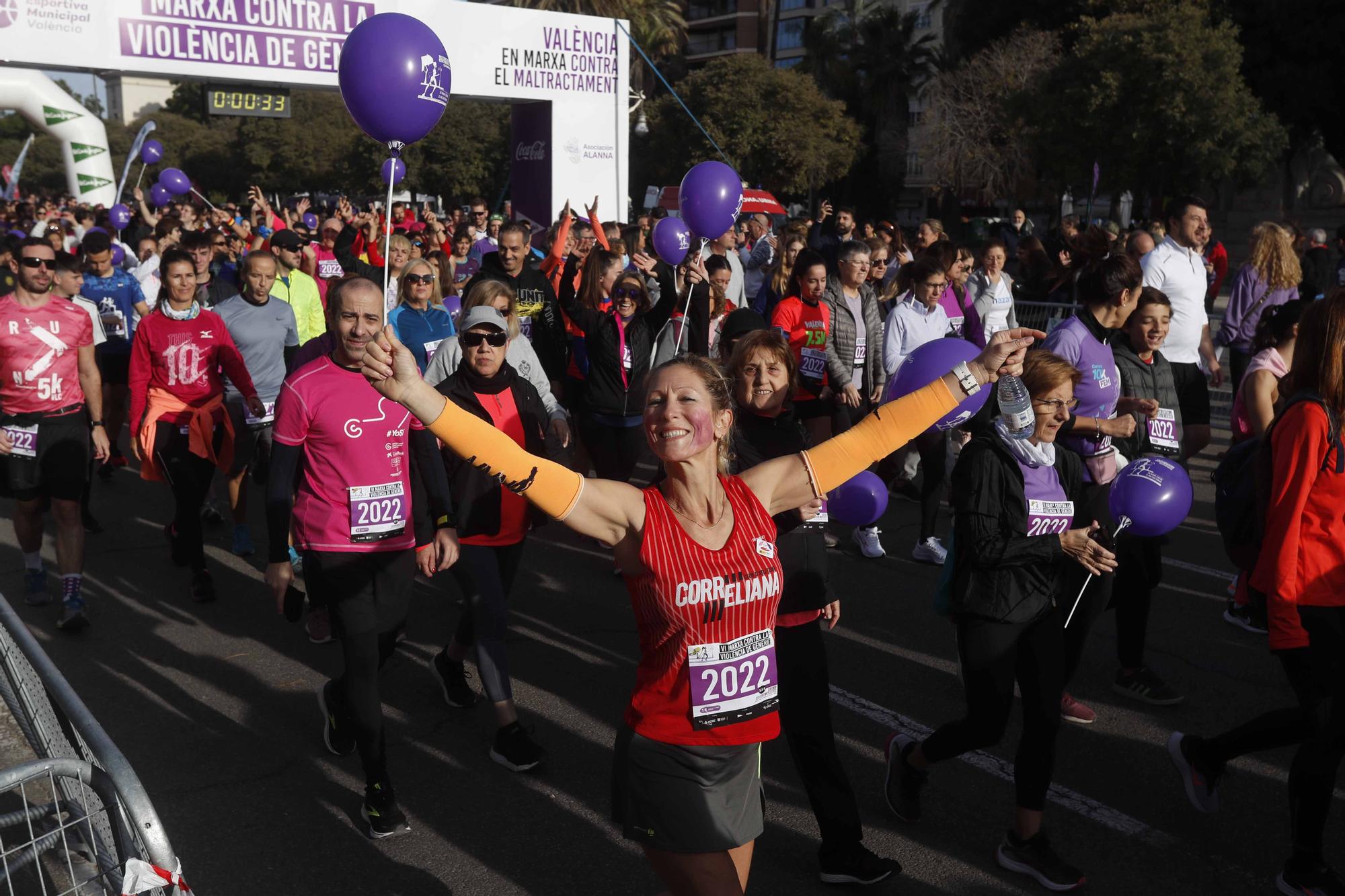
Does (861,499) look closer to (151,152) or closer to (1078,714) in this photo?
(1078,714)

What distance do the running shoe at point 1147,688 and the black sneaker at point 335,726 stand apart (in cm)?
346

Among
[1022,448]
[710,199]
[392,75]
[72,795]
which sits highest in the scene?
[392,75]

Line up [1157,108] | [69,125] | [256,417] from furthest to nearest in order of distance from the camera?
[1157,108]
[69,125]
[256,417]

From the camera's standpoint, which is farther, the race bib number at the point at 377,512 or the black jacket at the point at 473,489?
the black jacket at the point at 473,489

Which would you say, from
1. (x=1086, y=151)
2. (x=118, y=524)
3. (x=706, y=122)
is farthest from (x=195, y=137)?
(x=118, y=524)

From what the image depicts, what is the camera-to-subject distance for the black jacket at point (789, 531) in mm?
3730

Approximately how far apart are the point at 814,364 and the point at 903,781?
146 inches

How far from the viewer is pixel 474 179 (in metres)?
49.8

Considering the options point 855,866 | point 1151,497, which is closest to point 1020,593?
point 1151,497

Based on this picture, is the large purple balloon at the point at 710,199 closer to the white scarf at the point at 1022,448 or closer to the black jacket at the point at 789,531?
the black jacket at the point at 789,531

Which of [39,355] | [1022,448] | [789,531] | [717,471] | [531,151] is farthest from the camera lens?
[531,151]

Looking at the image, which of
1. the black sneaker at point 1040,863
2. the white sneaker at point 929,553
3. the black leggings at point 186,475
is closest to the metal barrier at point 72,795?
the black sneaker at point 1040,863

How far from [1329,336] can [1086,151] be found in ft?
98.3

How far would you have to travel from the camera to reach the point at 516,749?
15.3 ft
